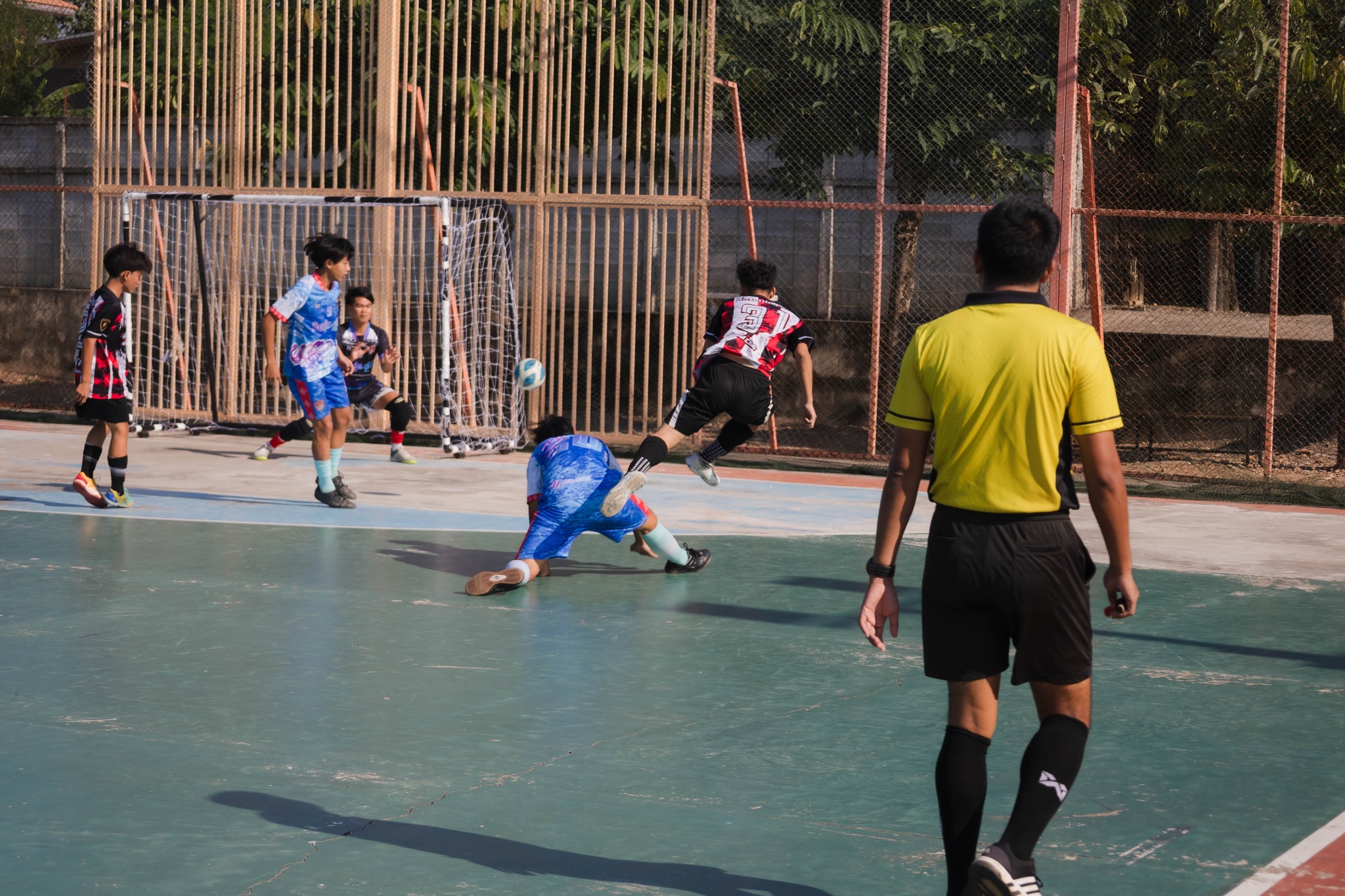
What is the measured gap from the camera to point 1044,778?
4.05 metres

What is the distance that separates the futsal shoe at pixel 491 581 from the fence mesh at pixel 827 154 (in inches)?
263

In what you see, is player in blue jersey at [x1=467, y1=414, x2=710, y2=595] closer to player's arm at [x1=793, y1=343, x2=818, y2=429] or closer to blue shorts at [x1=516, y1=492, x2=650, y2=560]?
blue shorts at [x1=516, y1=492, x2=650, y2=560]

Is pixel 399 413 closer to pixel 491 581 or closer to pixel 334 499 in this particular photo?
pixel 334 499

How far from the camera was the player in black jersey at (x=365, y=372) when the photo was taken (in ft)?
46.6

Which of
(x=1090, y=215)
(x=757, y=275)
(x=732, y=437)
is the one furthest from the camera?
(x=1090, y=215)

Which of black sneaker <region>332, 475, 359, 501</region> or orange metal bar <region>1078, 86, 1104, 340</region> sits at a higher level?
orange metal bar <region>1078, 86, 1104, 340</region>

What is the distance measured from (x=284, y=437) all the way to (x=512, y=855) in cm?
1054

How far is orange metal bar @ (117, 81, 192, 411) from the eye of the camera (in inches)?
687

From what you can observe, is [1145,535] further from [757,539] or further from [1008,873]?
[1008,873]

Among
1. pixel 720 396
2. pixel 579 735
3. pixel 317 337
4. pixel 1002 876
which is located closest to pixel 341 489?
pixel 317 337

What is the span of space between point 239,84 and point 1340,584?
13.0 m

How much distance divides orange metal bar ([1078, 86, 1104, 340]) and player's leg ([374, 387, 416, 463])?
6.26 m

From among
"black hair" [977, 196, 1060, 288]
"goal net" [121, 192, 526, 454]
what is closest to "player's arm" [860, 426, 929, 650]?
"black hair" [977, 196, 1060, 288]

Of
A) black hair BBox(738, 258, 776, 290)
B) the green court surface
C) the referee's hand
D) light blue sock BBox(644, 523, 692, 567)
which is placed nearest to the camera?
the referee's hand
